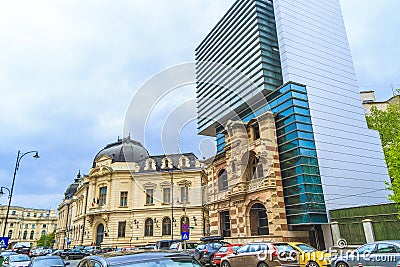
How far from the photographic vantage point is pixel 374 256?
11.8 m

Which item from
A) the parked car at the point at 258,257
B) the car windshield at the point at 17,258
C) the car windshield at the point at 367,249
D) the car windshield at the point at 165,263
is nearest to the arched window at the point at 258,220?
the parked car at the point at 258,257

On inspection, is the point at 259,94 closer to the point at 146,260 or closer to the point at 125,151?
the point at 146,260

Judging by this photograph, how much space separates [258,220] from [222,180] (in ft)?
21.8

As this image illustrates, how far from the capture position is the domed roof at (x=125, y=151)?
175ft

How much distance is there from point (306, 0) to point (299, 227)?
27115mm

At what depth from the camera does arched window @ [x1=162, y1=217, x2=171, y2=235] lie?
47.2 m

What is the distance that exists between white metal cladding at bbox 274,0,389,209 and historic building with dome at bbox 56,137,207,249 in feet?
80.4

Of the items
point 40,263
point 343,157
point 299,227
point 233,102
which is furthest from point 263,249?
point 233,102

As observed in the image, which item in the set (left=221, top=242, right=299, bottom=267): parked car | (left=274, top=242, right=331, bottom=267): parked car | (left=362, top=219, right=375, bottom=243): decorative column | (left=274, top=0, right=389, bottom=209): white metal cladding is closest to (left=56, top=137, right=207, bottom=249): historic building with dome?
(left=274, top=0, right=389, bottom=209): white metal cladding

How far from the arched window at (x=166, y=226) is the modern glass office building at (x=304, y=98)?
1635 cm

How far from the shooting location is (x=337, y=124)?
29.6 m

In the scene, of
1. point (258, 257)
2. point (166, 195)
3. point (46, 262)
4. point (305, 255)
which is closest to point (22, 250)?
point (166, 195)

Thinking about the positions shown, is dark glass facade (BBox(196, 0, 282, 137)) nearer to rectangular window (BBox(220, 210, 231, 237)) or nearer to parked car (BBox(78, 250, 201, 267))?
rectangular window (BBox(220, 210, 231, 237))

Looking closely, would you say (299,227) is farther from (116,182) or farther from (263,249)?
(116,182)
